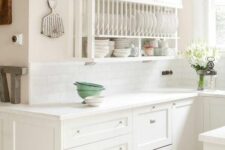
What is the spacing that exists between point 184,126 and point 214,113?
345 mm

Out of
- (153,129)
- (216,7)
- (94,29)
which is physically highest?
(216,7)

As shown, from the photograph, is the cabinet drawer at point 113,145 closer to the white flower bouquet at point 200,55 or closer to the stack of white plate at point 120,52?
the stack of white plate at point 120,52

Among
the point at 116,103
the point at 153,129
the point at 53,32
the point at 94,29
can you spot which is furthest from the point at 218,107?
the point at 53,32

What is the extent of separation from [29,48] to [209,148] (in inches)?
70.1

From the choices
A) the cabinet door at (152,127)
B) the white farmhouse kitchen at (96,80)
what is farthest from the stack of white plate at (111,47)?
the cabinet door at (152,127)

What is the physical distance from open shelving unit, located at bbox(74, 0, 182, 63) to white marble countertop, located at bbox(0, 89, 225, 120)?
38 centimetres

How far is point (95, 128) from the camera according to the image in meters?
3.21

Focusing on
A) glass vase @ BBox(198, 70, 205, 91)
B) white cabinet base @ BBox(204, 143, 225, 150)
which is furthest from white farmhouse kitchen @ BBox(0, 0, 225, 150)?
white cabinet base @ BBox(204, 143, 225, 150)

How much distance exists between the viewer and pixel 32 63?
341 cm

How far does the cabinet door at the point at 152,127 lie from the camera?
3680 mm

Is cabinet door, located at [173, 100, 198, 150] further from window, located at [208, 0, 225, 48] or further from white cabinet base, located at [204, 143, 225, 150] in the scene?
white cabinet base, located at [204, 143, 225, 150]

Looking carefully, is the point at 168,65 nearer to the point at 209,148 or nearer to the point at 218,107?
the point at 218,107

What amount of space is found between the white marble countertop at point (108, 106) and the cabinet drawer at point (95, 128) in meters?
0.06

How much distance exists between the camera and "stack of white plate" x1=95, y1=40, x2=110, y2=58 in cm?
358
